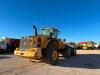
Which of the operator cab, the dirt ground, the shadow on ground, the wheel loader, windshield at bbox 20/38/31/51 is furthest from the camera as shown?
the operator cab

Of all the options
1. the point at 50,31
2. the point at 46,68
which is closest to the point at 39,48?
the point at 46,68

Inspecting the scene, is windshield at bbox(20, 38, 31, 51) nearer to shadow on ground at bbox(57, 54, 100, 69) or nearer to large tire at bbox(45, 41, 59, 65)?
large tire at bbox(45, 41, 59, 65)

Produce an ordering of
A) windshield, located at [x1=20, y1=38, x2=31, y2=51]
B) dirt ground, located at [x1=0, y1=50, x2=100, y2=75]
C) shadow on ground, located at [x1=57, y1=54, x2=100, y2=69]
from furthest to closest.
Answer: windshield, located at [x1=20, y1=38, x2=31, y2=51], shadow on ground, located at [x1=57, y1=54, x2=100, y2=69], dirt ground, located at [x1=0, y1=50, x2=100, y2=75]

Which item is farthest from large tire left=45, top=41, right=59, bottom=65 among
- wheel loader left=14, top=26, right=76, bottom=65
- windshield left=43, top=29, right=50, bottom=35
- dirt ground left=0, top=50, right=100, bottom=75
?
windshield left=43, top=29, right=50, bottom=35

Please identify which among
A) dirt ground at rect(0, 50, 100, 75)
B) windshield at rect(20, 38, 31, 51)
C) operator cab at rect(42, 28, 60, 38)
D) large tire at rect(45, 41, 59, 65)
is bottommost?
dirt ground at rect(0, 50, 100, 75)

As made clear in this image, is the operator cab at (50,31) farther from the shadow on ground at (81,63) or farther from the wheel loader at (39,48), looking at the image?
the shadow on ground at (81,63)

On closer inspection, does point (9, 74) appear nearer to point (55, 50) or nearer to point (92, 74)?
point (92, 74)

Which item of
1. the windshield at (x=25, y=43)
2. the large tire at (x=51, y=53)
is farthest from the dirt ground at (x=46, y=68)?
A: the windshield at (x=25, y=43)

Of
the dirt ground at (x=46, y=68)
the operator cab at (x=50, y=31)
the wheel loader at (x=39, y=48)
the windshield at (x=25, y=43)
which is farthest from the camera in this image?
the operator cab at (x=50, y=31)

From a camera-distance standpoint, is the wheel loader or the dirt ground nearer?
the dirt ground

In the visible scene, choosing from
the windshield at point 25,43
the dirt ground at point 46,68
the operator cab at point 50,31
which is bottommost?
the dirt ground at point 46,68

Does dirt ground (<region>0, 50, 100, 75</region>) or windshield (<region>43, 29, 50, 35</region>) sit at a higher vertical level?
windshield (<region>43, 29, 50, 35</region>)

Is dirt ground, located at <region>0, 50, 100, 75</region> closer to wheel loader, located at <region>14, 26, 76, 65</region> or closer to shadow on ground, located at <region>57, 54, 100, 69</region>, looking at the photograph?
shadow on ground, located at <region>57, 54, 100, 69</region>

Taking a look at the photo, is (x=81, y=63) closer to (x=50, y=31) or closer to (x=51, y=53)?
(x=51, y=53)
